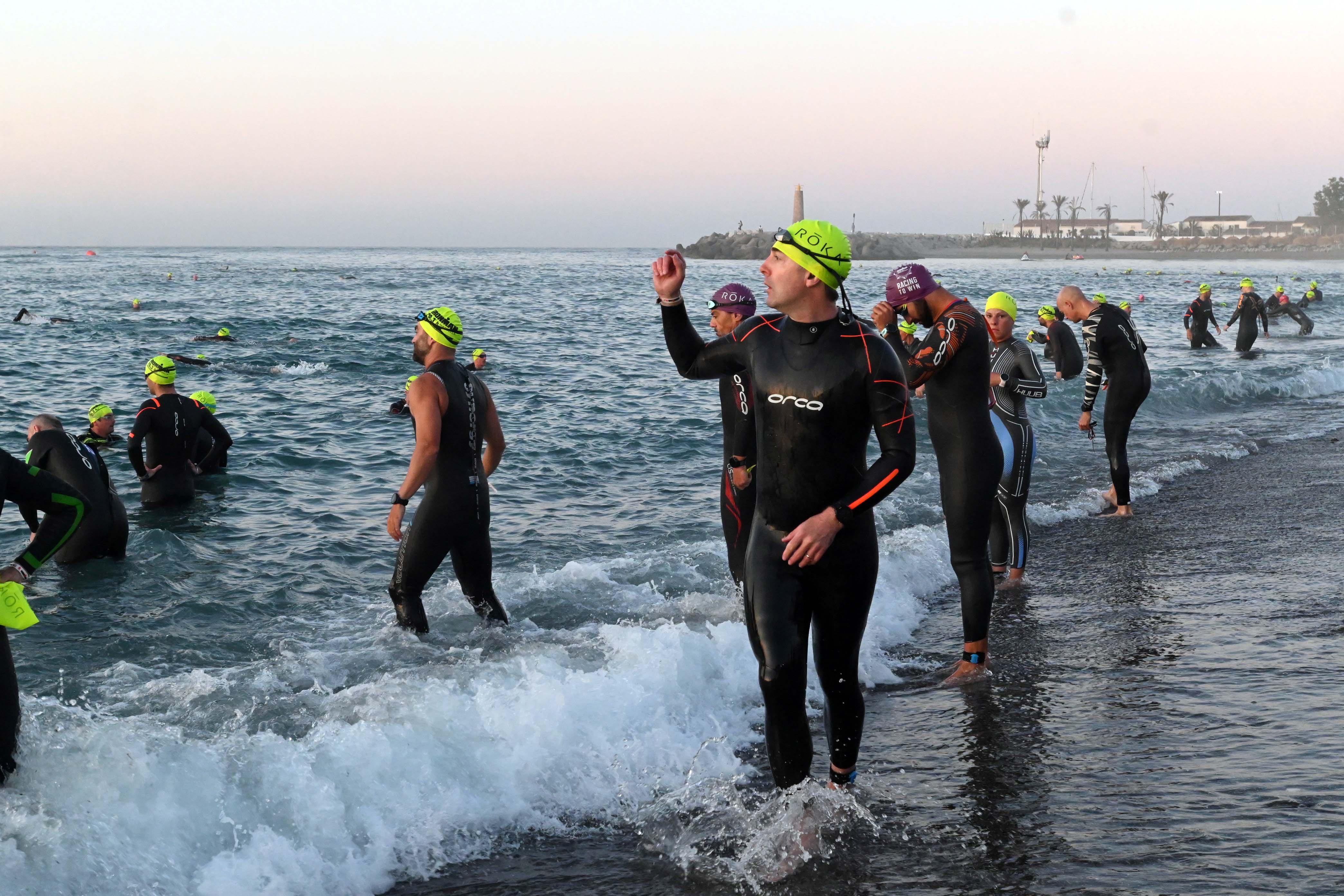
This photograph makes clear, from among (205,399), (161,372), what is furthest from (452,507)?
(205,399)

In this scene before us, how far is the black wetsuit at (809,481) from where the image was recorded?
345 centimetres

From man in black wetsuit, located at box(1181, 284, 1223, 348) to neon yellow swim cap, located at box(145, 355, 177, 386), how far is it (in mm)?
23291

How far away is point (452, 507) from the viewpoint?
19.3 ft

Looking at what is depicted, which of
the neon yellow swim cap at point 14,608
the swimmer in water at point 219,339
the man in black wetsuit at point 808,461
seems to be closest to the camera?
the neon yellow swim cap at point 14,608

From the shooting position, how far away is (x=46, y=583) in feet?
26.1

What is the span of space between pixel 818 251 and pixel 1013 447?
4.06m

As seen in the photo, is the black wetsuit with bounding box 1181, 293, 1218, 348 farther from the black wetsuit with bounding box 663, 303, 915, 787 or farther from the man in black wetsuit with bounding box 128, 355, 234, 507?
the black wetsuit with bounding box 663, 303, 915, 787

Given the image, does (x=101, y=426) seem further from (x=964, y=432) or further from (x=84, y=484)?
(x=964, y=432)

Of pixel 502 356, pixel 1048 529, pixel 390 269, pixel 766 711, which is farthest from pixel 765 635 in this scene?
pixel 390 269

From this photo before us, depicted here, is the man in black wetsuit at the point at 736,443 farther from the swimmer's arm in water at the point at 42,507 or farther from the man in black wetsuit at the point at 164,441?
the man in black wetsuit at the point at 164,441

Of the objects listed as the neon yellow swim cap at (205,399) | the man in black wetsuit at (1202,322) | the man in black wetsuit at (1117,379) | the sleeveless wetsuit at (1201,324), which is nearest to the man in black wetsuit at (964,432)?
the man in black wetsuit at (1117,379)

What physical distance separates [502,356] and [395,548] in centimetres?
1832

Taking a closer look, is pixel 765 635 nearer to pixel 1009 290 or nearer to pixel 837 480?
pixel 837 480

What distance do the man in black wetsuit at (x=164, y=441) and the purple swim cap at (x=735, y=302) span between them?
6368mm
